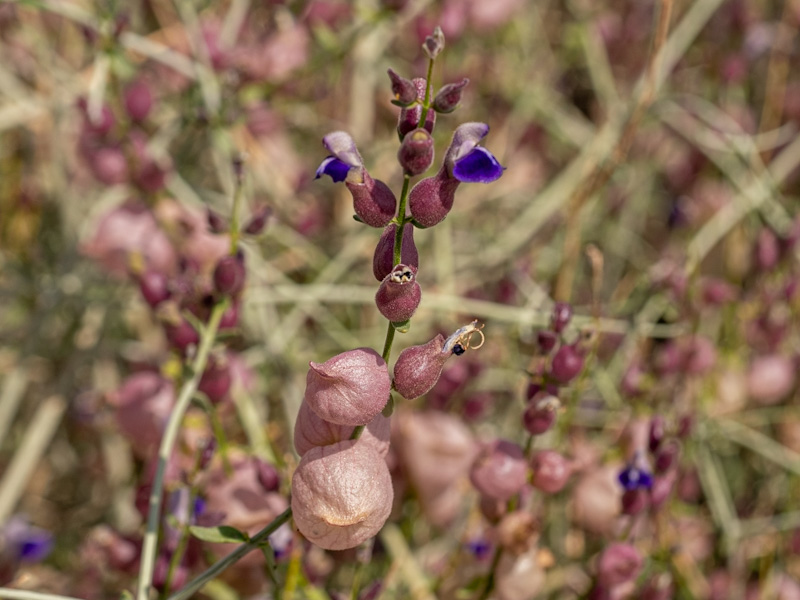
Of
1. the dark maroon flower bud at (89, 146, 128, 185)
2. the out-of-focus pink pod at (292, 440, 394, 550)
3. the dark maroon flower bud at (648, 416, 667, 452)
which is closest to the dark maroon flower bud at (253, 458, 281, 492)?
the out-of-focus pink pod at (292, 440, 394, 550)

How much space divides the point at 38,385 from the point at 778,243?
4.44 ft

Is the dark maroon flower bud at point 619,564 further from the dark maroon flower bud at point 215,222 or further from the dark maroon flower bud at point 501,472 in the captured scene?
the dark maroon flower bud at point 215,222

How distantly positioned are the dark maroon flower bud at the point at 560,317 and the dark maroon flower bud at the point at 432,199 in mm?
277

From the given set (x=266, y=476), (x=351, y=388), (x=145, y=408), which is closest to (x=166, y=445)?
(x=266, y=476)

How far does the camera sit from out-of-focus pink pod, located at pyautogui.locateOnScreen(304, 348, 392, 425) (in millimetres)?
653

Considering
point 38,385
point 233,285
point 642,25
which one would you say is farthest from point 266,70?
point 642,25

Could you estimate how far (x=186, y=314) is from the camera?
990mm

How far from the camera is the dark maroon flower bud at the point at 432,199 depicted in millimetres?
669

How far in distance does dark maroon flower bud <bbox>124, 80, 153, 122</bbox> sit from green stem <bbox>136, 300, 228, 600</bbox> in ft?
1.65

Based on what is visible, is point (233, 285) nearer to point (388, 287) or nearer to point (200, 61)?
point (388, 287)

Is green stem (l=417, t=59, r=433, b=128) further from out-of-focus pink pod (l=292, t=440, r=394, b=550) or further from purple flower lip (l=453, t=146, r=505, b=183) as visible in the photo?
out-of-focus pink pod (l=292, t=440, r=394, b=550)

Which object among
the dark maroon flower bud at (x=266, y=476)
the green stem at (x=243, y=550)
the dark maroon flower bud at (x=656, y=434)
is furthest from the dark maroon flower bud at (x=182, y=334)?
the dark maroon flower bud at (x=656, y=434)

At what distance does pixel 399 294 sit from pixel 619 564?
488mm

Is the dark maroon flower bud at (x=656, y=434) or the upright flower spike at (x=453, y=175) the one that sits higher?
the upright flower spike at (x=453, y=175)
